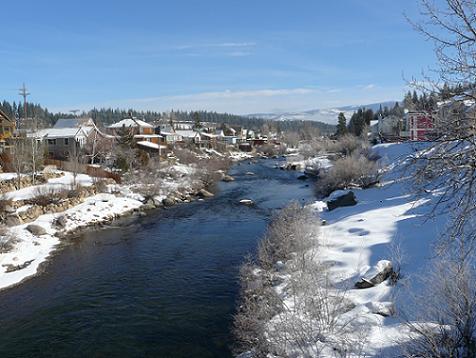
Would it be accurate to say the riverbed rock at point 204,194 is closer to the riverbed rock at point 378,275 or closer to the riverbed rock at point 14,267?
the riverbed rock at point 14,267

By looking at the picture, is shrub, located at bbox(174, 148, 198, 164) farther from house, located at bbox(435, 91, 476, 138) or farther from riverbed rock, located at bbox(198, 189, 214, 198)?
house, located at bbox(435, 91, 476, 138)

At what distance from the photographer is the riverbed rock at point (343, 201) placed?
92.9ft

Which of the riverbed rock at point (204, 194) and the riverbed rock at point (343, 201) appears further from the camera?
the riverbed rock at point (204, 194)

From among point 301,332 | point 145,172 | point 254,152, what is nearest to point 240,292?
point 301,332

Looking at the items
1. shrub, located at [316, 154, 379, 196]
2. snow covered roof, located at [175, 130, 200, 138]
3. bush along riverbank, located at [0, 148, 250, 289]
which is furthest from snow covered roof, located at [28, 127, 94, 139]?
snow covered roof, located at [175, 130, 200, 138]

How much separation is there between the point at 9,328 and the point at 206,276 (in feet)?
25.5

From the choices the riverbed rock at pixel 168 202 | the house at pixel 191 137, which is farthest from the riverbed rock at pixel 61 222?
the house at pixel 191 137

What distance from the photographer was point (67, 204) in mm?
30500

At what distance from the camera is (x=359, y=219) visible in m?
23.4

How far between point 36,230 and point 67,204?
5.60 m

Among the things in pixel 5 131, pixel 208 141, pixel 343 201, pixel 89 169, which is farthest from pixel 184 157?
pixel 343 201

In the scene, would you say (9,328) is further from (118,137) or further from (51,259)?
(118,137)

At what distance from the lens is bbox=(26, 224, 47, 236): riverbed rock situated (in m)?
25.0

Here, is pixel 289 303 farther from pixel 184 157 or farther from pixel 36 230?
pixel 184 157
